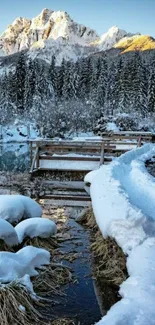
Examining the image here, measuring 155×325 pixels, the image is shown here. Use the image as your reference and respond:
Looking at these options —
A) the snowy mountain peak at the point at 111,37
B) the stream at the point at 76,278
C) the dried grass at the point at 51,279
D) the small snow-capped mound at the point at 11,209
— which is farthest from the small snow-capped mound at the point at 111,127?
the snowy mountain peak at the point at 111,37

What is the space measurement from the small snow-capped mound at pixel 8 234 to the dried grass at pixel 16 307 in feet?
4.84

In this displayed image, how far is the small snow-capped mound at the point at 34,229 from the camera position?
21.8 feet

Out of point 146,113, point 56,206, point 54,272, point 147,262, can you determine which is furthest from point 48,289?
point 146,113

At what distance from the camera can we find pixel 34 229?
6.82 meters

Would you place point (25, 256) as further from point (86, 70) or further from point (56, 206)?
point (86, 70)

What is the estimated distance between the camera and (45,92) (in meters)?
64.5

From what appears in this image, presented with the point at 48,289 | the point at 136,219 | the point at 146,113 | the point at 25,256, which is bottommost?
the point at 146,113

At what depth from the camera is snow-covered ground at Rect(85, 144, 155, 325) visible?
3.72 metres

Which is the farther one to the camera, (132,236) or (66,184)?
(66,184)

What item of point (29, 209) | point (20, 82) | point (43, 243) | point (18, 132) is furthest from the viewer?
point (20, 82)

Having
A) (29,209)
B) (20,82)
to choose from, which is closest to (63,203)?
(29,209)

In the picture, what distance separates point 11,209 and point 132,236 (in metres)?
2.81

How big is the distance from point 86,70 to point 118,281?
62266 mm

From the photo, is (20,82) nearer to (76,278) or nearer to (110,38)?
(76,278)
